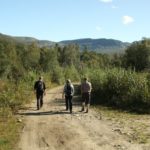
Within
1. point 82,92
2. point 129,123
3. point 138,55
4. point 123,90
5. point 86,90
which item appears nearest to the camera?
point 129,123

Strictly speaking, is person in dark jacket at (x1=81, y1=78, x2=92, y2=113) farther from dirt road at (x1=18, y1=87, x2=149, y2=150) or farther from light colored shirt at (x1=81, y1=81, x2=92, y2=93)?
dirt road at (x1=18, y1=87, x2=149, y2=150)

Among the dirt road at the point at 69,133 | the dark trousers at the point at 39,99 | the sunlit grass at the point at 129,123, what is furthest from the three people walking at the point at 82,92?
the sunlit grass at the point at 129,123

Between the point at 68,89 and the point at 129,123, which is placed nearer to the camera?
the point at 129,123

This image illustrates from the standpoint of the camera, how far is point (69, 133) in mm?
18828

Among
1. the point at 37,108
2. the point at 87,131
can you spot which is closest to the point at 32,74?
the point at 37,108

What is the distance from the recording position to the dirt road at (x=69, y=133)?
16328mm

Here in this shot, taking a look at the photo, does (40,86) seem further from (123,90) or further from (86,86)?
(123,90)

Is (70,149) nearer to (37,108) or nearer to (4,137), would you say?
(4,137)

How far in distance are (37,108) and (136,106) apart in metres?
6.36

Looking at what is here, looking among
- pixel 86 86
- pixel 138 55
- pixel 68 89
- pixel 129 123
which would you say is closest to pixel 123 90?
pixel 86 86

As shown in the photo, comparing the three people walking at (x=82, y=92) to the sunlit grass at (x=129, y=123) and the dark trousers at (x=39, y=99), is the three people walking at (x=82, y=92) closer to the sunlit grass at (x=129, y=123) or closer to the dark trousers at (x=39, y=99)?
the dark trousers at (x=39, y=99)

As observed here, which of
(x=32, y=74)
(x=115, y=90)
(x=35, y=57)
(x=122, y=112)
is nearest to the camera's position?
(x=122, y=112)

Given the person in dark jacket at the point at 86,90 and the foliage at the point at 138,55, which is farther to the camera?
the foliage at the point at 138,55

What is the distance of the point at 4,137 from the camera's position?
1839cm
